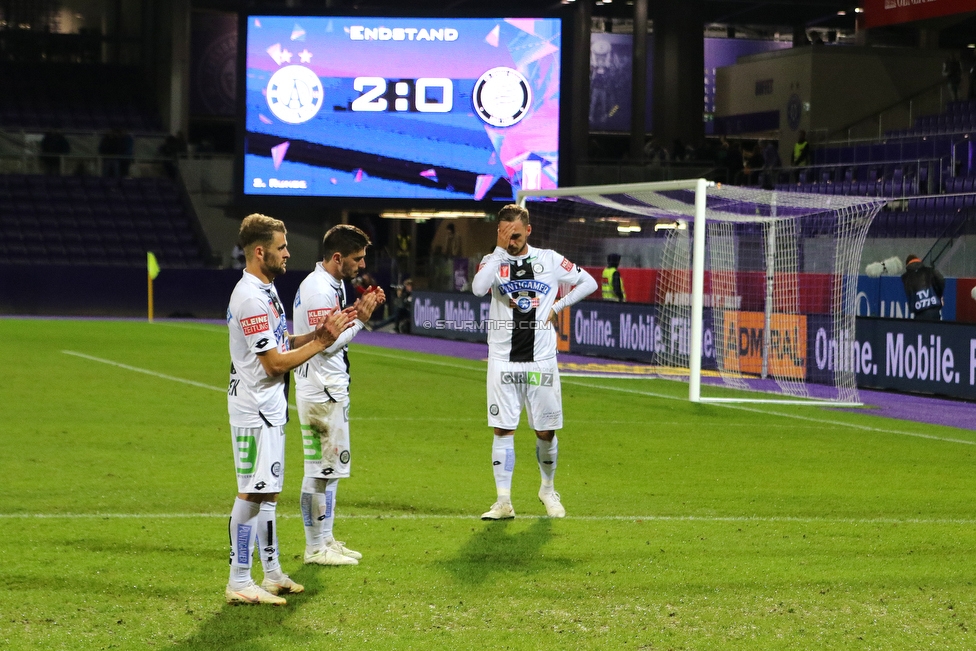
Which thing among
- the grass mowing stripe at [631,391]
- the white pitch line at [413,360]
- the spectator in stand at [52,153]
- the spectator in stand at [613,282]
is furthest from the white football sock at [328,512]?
the spectator in stand at [52,153]

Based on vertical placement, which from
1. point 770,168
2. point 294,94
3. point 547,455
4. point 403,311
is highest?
point 294,94

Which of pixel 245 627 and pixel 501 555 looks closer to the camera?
pixel 245 627

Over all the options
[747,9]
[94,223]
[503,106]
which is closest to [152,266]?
[94,223]

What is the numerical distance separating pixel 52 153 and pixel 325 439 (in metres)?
37.2

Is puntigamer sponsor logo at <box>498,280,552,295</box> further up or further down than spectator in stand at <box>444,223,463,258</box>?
further down

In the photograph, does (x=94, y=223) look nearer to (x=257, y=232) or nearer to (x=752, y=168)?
(x=752, y=168)

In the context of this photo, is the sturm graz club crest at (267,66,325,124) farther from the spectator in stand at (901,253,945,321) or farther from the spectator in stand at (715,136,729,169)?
the spectator in stand at (901,253,945,321)

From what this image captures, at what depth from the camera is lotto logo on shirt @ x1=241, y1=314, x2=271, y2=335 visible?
635 cm

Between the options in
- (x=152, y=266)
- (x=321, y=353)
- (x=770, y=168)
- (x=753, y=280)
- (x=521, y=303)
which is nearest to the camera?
(x=321, y=353)

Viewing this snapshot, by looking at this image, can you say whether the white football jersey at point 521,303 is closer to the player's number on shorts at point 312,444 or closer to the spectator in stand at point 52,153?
the player's number on shorts at point 312,444

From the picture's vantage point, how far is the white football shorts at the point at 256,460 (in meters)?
6.46

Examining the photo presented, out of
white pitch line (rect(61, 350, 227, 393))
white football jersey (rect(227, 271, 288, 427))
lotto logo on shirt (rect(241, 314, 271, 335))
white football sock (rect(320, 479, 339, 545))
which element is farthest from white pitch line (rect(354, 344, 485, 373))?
lotto logo on shirt (rect(241, 314, 271, 335))

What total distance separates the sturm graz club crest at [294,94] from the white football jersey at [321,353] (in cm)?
2645

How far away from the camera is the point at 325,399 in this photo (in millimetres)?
7602
